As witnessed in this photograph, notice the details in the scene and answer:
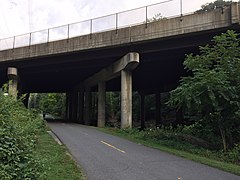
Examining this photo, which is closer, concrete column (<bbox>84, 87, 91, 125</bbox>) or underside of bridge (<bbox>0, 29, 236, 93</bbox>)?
underside of bridge (<bbox>0, 29, 236, 93</bbox>)

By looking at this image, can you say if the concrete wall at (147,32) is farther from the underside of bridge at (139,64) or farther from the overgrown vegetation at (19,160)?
the overgrown vegetation at (19,160)

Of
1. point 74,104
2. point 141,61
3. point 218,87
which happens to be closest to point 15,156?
point 218,87

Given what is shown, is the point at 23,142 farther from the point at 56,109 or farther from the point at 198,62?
the point at 56,109

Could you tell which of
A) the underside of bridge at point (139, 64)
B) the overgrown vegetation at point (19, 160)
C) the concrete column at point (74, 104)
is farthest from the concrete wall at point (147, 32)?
the concrete column at point (74, 104)

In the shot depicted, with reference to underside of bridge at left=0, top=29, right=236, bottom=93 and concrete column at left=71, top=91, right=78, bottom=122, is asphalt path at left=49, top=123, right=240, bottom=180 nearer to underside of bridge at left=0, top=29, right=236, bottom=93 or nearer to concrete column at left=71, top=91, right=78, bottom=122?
underside of bridge at left=0, top=29, right=236, bottom=93

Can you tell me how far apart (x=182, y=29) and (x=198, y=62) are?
20.2ft

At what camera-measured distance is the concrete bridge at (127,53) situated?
19766 millimetres

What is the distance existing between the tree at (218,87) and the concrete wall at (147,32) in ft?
14.7

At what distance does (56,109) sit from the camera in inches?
3270

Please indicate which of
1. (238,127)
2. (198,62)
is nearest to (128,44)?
(198,62)

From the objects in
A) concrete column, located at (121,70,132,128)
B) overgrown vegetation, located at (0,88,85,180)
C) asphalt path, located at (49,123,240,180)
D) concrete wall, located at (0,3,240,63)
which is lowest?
asphalt path, located at (49,123,240,180)

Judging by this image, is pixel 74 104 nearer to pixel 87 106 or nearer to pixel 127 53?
pixel 87 106

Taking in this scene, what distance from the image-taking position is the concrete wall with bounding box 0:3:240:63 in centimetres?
1888

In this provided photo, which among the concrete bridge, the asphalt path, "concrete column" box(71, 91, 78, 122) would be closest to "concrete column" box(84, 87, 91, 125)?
the concrete bridge
